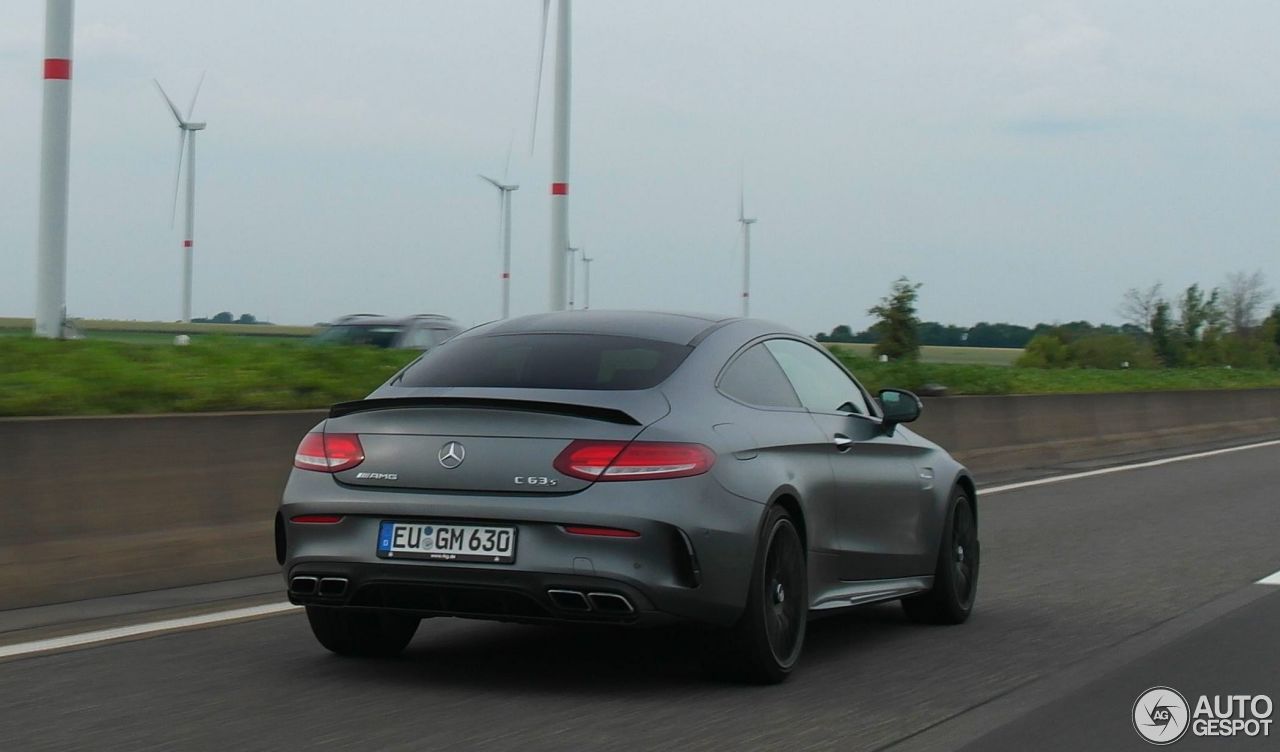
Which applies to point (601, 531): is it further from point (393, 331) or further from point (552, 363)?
point (393, 331)

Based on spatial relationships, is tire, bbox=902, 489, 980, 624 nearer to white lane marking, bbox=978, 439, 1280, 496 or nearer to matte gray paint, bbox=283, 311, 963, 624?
matte gray paint, bbox=283, 311, 963, 624

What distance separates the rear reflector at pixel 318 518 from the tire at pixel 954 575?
3305mm

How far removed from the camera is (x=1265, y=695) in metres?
6.98

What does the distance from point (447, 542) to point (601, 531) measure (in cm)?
56

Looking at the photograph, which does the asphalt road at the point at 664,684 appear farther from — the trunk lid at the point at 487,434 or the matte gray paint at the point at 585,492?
the trunk lid at the point at 487,434

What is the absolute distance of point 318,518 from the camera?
6.66 m

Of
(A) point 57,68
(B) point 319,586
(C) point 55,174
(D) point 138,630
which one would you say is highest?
(A) point 57,68

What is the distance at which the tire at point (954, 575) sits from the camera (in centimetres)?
880

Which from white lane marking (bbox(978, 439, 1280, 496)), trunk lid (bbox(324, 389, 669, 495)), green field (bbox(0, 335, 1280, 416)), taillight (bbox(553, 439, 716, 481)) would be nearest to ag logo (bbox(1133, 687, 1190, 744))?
taillight (bbox(553, 439, 716, 481))

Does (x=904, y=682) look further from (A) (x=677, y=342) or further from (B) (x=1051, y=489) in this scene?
(B) (x=1051, y=489)

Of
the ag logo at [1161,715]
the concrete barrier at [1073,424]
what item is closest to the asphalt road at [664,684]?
the ag logo at [1161,715]

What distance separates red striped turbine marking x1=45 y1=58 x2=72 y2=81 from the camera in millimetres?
13673

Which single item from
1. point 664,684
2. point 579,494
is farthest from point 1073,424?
point 579,494

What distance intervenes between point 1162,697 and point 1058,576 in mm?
4143
